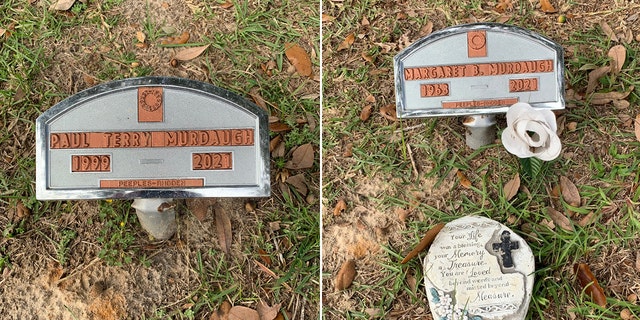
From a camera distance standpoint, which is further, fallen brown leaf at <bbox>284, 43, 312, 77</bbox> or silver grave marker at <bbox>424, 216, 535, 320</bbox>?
fallen brown leaf at <bbox>284, 43, 312, 77</bbox>

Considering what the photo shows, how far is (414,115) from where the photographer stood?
213 centimetres

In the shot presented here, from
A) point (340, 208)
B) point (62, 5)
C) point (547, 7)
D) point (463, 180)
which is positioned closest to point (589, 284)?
point (463, 180)

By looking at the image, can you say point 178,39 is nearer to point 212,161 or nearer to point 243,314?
point 212,161

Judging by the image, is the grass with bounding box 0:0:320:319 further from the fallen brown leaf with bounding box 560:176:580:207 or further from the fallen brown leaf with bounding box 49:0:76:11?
the fallen brown leaf with bounding box 560:176:580:207

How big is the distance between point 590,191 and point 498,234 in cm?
43

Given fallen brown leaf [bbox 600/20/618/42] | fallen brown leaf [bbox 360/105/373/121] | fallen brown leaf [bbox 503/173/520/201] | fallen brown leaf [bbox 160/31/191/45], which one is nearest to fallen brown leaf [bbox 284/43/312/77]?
fallen brown leaf [bbox 360/105/373/121]

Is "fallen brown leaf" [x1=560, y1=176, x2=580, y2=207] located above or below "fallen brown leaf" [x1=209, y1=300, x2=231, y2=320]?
above

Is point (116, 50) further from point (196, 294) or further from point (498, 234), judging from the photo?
point (498, 234)

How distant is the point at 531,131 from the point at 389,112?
0.60m

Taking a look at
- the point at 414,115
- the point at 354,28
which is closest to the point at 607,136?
the point at 414,115

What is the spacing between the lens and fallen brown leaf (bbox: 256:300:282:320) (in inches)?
87.6

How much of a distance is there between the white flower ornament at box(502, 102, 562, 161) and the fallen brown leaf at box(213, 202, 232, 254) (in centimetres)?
108

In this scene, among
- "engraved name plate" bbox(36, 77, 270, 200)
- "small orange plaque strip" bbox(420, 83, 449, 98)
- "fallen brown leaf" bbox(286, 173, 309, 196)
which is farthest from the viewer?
"fallen brown leaf" bbox(286, 173, 309, 196)

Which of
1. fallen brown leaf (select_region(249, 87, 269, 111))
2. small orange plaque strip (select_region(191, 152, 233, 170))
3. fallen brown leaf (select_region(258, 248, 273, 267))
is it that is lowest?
fallen brown leaf (select_region(258, 248, 273, 267))
